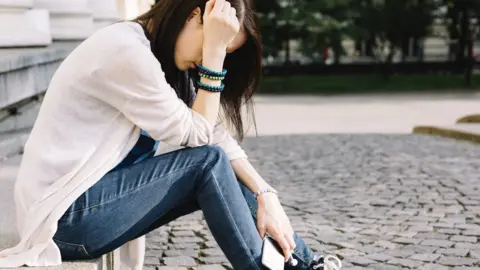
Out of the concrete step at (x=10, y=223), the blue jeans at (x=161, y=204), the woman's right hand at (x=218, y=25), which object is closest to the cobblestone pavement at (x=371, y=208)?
the concrete step at (x=10, y=223)

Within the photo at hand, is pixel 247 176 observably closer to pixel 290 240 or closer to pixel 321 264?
pixel 290 240

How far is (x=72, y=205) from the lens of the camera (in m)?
2.49

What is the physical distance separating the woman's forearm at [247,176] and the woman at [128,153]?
13cm

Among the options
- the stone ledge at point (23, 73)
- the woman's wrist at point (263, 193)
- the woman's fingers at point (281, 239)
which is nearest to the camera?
the woman's fingers at point (281, 239)

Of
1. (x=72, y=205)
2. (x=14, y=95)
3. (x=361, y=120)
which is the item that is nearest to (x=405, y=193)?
(x=14, y=95)

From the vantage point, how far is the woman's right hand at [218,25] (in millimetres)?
2595

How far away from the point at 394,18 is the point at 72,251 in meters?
25.5

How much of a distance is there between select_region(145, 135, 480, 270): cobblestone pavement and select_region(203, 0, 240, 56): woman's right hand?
5.06 ft

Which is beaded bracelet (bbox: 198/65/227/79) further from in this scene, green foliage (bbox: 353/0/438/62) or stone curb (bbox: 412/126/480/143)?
green foliage (bbox: 353/0/438/62)

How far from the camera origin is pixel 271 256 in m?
2.60

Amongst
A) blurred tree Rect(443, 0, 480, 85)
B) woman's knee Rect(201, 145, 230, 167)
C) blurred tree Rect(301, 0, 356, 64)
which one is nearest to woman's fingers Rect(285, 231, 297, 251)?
woman's knee Rect(201, 145, 230, 167)

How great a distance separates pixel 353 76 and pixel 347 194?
25.3 meters

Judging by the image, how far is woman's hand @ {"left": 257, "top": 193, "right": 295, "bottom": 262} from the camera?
271 cm

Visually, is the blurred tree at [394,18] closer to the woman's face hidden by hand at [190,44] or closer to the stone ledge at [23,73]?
the stone ledge at [23,73]
